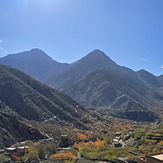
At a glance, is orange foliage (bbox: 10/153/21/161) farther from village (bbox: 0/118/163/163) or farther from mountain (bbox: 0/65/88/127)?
mountain (bbox: 0/65/88/127)

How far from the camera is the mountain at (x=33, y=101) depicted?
8538 cm

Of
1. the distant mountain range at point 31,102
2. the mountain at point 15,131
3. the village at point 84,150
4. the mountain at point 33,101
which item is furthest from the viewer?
the mountain at point 33,101

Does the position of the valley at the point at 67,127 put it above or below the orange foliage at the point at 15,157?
above

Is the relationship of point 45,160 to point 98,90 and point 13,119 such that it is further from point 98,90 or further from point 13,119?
point 98,90

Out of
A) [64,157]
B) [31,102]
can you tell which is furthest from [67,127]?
[64,157]

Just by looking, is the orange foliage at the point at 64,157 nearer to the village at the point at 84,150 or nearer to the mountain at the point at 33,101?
the village at the point at 84,150

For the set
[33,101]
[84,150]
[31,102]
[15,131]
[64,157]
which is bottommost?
[64,157]

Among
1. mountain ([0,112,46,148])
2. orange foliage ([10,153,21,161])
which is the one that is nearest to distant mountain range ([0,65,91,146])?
mountain ([0,112,46,148])

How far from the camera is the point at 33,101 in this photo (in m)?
90.8

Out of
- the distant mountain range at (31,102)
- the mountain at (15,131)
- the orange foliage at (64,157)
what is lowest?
the orange foliage at (64,157)

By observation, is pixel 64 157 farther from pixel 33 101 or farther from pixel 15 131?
pixel 33 101

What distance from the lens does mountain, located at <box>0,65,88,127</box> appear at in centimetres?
8538

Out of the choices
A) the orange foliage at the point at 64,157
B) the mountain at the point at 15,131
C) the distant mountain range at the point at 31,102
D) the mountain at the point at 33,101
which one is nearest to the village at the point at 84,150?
the orange foliage at the point at 64,157

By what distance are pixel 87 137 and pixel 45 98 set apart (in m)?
32.5
